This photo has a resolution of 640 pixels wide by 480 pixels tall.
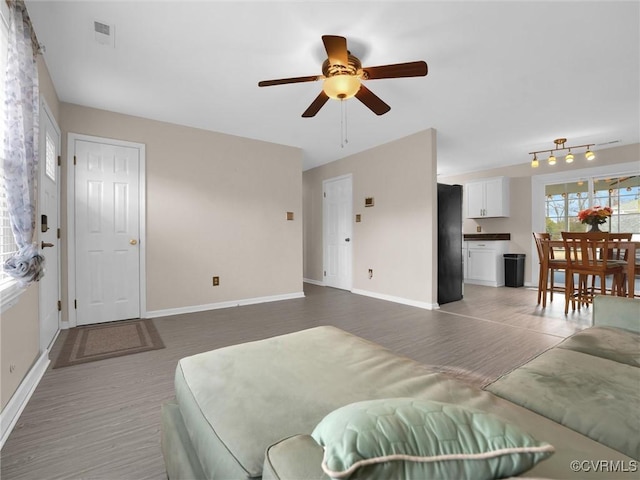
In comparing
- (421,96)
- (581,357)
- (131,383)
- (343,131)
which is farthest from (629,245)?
(131,383)

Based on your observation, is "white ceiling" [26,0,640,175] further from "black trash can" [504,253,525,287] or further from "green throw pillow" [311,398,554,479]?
"black trash can" [504,253,525,287]

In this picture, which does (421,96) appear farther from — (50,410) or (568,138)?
(50,410)

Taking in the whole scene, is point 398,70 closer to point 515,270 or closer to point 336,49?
point 336,49

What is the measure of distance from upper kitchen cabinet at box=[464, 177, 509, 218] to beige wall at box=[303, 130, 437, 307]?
2.91 m

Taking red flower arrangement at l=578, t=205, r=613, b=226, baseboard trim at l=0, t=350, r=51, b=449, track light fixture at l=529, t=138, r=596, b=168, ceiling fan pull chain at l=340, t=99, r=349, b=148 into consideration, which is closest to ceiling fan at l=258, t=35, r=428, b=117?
ceiling fan pull chain at l=340, t=99, r=349, b=148

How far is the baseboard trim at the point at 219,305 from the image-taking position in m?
3.80

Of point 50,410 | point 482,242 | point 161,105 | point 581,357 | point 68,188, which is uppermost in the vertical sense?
point 161,105

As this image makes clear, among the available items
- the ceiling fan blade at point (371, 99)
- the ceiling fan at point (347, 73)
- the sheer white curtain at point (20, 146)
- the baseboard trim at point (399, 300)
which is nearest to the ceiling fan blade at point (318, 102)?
the ceiling fan at point (347, 73)

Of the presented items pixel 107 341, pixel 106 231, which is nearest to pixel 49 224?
pixel 106 231

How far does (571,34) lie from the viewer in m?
2.25

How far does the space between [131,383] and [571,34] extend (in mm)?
4009

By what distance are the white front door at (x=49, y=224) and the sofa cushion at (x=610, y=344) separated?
3.57m

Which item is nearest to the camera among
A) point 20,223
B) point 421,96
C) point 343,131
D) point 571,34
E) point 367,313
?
point 20,223

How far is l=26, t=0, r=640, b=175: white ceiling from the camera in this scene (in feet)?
6.65
